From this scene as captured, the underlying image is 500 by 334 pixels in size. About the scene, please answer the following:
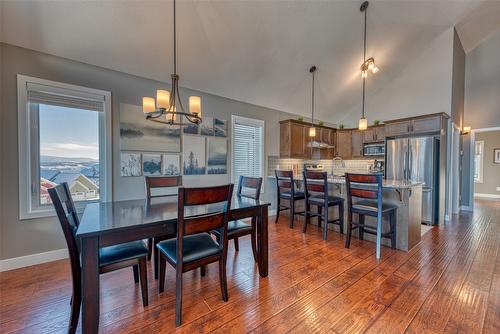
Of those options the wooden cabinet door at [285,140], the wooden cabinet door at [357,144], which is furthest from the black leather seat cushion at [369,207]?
the wooden cabinet door at [357,144]

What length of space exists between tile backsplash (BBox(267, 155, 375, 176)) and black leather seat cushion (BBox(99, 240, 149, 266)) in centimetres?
348

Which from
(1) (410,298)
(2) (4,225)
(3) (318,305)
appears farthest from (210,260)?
(2) (4,225)

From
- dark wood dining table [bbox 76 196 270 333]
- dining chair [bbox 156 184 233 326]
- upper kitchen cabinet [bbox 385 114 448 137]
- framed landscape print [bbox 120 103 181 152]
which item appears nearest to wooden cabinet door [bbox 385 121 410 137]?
upper kitchen cabinet [bbox 385 114 448 137]

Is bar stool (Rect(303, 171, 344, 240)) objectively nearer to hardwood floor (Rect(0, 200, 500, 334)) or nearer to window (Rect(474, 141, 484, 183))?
hardwood floor (Rect(0, 200, 500, 334))

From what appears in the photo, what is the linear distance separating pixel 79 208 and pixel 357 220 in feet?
13.6

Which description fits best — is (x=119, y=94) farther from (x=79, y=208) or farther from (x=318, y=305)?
(x=318, y=305)

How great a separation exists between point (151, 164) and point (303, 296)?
108 inches

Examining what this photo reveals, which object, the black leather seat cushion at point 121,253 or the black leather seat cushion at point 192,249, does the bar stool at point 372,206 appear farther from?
the black leather seat cushion at point 121,253

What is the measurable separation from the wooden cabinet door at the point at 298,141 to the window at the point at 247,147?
0.74 meters

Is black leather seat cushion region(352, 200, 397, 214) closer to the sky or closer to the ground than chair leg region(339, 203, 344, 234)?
closer to the sky

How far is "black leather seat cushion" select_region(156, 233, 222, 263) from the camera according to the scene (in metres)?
1.71

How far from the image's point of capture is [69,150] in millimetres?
2842

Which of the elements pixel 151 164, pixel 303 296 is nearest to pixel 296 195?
pixel 303 296

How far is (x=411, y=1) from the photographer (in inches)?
142
